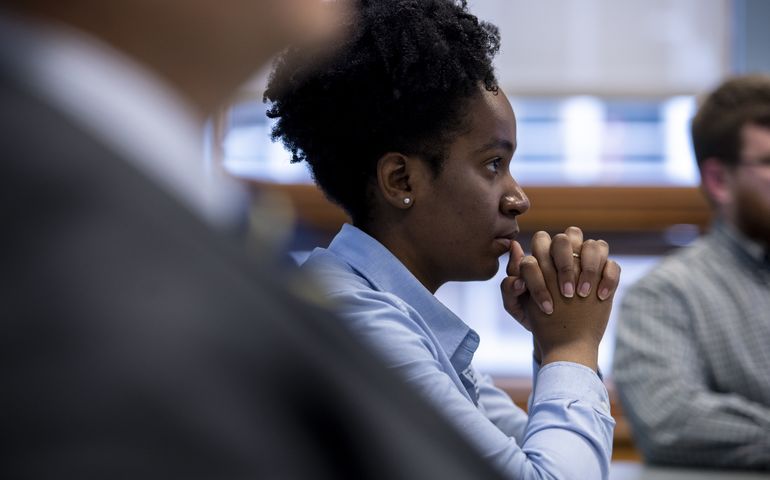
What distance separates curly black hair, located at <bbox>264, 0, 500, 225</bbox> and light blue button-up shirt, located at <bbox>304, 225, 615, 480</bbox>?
92 millimetres

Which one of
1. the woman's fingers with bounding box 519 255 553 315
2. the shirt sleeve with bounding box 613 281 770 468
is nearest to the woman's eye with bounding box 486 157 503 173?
the woman's fingers with bounding box 519 255 553 315

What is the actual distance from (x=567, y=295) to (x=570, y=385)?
0.10m

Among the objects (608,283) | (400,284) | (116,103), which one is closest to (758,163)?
(608,283)

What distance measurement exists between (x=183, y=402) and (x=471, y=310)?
228 cm

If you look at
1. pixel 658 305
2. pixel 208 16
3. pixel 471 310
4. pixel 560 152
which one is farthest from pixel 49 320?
pixel 560 152

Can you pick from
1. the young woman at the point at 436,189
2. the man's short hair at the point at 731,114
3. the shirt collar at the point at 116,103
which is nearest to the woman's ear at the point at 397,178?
the young woman at the point at 436,189

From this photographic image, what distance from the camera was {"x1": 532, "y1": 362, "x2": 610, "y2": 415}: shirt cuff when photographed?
3.01ft

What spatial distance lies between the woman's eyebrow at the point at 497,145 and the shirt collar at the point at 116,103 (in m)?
0.75

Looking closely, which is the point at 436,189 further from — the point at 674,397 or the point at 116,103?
the point at 674,397

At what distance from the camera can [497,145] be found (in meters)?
1.02

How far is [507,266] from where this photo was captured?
3.43 ft

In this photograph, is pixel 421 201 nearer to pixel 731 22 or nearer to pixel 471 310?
pixel 471 310

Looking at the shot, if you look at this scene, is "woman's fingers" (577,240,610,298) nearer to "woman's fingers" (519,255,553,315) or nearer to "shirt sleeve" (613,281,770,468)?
"woman's fingers" (519,255,553,315)

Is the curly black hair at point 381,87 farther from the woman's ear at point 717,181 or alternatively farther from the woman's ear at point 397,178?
the woman's ear at point 717,181
